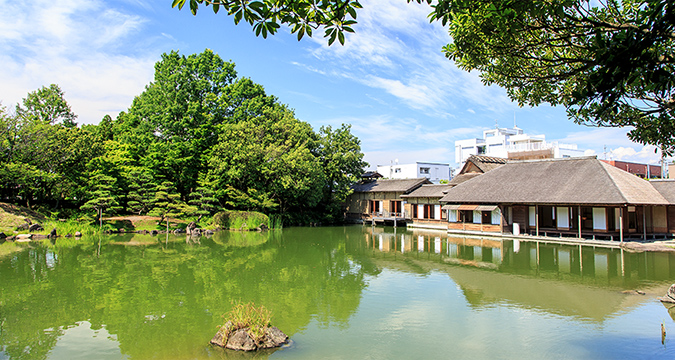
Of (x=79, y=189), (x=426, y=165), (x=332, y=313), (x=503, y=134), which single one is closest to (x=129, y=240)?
(x=79, y=189)

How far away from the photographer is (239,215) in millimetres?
24703

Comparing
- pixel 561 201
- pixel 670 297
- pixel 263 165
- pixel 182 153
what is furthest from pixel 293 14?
pixel 182 153

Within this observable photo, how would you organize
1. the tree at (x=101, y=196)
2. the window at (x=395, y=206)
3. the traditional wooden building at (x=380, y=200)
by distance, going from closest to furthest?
1. the tree at (x=101, y=196)
2. the traditional wooden building at (x=380, y=200)
3. the window at (x=395, y=206)

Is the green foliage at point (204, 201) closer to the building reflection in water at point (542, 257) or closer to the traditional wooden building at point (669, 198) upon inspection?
the building reflection in water at point (542, 257)

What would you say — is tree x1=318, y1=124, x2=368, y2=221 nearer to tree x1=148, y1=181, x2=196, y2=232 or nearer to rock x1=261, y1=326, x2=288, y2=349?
tree x1=148, y1=181, x2=196, y2=232

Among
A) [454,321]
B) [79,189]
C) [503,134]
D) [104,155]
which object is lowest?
[454,321]

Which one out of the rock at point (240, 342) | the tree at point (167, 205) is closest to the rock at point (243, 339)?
the rock at point (240, 342)

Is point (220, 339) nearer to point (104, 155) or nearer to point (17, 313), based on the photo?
point (17, 313)

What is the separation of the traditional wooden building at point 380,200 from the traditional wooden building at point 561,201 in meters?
6.36

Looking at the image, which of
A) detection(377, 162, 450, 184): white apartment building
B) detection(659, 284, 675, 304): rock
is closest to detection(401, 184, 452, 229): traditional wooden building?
detection(659, 284, 675, 304): rock

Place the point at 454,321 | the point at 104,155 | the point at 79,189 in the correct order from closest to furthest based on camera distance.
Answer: the point at 454,321 < the point at 79,189 < the point at 104,155

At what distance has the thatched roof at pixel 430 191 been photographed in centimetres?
2656

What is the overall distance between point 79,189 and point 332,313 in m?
20.0

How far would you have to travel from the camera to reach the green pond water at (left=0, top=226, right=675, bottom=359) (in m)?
5.75
